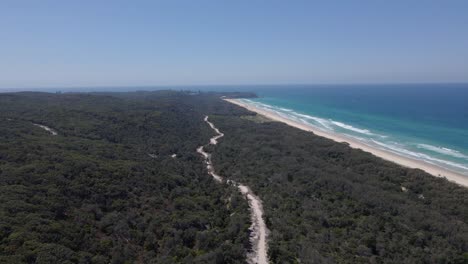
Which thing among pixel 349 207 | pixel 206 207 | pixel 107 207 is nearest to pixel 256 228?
pixel 206 207

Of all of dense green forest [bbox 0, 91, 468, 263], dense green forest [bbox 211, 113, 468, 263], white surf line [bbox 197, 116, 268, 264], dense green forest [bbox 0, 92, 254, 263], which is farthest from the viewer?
white surf line [bbox 197, 116, 268, 264]

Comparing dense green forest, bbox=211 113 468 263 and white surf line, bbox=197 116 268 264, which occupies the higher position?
dense green forest, bbox=211 113 468 263

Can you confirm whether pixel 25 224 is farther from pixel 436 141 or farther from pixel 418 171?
pixel 436 141

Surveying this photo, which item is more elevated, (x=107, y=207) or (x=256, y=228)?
(x=107, y=207)

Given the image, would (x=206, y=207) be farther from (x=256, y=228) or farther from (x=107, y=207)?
(x=107, y=207)

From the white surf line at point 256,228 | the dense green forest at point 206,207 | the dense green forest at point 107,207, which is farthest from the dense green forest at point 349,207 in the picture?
the dense green forest at point 107,207

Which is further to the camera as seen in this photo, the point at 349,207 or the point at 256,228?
the point at 349,207

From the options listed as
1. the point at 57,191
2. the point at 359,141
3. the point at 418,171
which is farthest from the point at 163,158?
the point at 359,141

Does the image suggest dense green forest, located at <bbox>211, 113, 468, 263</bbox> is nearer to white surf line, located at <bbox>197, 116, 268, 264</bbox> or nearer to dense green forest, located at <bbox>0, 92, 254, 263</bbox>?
white surf line, located at <bbox>197, 116, 268, 264</bbox>

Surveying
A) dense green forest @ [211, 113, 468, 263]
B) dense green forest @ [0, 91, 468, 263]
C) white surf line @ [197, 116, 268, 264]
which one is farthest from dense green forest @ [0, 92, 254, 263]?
dense green forest @ [211, 113, 468, 263]
